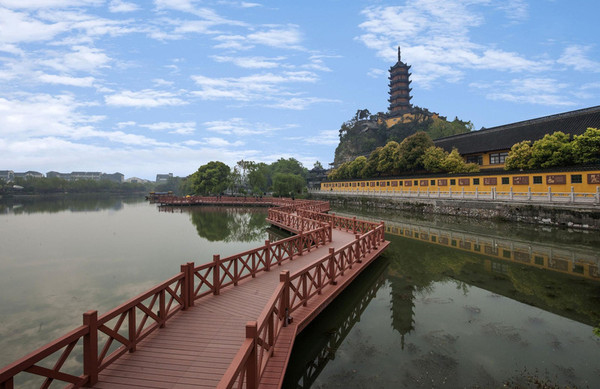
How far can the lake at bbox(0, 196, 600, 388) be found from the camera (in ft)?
17.9

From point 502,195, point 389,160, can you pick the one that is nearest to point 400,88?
point 389,160

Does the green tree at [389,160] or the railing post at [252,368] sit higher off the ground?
the green tree at [389,160]

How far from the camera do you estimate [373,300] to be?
29.4ft

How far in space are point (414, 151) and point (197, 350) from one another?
39545 mm

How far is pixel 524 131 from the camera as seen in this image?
109 ft

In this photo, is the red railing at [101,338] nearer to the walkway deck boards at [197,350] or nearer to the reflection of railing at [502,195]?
the walkway deck boards at [197,350]

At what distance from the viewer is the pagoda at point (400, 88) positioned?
80.9 metres

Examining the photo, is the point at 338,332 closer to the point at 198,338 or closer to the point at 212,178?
the point at 198,338

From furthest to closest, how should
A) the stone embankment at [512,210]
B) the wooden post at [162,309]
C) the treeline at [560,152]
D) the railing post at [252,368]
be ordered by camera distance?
1. the treeline at [560,152]
2. the stone embankment at [512,210]
3. the wooden post at [162,309]
4. the railing post at [252,368]

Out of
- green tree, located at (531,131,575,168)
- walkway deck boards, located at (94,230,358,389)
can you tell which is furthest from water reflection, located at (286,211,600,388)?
green tree, located at (531,131,575,168)

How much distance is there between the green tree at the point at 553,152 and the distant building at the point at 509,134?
6.02m

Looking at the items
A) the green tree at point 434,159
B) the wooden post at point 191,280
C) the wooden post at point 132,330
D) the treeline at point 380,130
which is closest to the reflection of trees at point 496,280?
the wooden post at point 191,280

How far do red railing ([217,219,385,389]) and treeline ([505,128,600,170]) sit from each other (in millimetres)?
22568

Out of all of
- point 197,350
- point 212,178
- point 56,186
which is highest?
point 56,186
